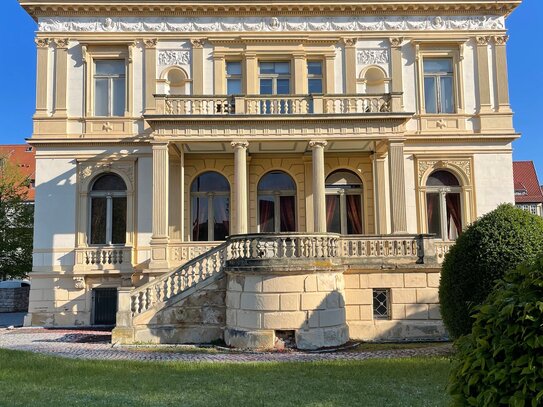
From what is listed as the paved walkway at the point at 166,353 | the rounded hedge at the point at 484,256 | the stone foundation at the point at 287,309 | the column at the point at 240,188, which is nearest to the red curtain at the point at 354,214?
the column at the point at 240,188

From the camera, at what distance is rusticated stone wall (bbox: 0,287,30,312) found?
27766mm

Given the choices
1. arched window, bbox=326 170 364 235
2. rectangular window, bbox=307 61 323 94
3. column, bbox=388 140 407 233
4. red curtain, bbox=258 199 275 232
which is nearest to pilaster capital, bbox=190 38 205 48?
rectangular window, bbox=307 61 323 94

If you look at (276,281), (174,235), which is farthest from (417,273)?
(174,235)

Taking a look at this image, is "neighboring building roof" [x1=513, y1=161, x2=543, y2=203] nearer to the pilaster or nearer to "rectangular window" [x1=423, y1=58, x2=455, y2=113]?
"rectangular window" [x1=423, y1=58, x2=455, y2=113]

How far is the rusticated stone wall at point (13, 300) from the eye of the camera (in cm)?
2777

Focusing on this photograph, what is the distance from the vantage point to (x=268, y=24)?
19.7m

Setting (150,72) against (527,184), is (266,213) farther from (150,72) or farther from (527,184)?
(527,184)

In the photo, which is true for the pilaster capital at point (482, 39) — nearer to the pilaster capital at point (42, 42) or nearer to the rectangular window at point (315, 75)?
the rectangular window at point (315, 75)

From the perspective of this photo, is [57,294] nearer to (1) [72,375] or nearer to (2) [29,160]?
(1) [72,375]

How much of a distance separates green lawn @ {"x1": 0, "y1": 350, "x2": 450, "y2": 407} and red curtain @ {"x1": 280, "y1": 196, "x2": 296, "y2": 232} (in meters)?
9.75

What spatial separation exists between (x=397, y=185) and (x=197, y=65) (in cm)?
921

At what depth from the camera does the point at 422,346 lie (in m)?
12.8

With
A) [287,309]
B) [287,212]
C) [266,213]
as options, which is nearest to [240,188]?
[266,213]

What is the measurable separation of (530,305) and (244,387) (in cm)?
573
